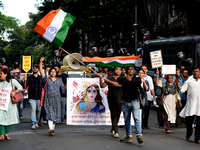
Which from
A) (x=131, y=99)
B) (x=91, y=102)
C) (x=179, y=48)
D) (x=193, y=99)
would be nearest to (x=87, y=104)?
(x=91, y=102)

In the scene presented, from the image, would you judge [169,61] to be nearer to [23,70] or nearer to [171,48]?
[171,48]

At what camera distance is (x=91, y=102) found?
10195 mm

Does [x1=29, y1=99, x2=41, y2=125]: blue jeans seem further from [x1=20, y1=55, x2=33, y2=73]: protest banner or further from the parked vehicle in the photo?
the parked vehicle

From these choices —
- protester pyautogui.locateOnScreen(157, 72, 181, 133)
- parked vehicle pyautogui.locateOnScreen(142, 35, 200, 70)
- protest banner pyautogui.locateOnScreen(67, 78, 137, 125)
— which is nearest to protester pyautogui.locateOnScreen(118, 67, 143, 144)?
protest banner pyautogui.locateOnScreen(67, 78, 137, 125)

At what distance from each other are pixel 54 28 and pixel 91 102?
7.77 ft

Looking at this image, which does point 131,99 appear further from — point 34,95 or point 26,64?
point 26,64

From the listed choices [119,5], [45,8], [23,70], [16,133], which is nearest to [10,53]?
[45,8]

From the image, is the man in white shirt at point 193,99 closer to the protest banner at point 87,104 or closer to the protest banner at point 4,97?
the protest banner at point 87,104

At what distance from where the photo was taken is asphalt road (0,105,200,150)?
308 inches

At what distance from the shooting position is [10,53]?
9381 cm

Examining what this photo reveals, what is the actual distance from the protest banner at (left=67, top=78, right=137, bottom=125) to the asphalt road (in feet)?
1.10

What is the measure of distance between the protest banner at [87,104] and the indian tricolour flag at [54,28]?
4.11ft

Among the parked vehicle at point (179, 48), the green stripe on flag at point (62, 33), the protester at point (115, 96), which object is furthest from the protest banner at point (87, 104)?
the parked vehicle at point (179, 48)

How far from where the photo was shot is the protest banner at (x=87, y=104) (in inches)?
396
